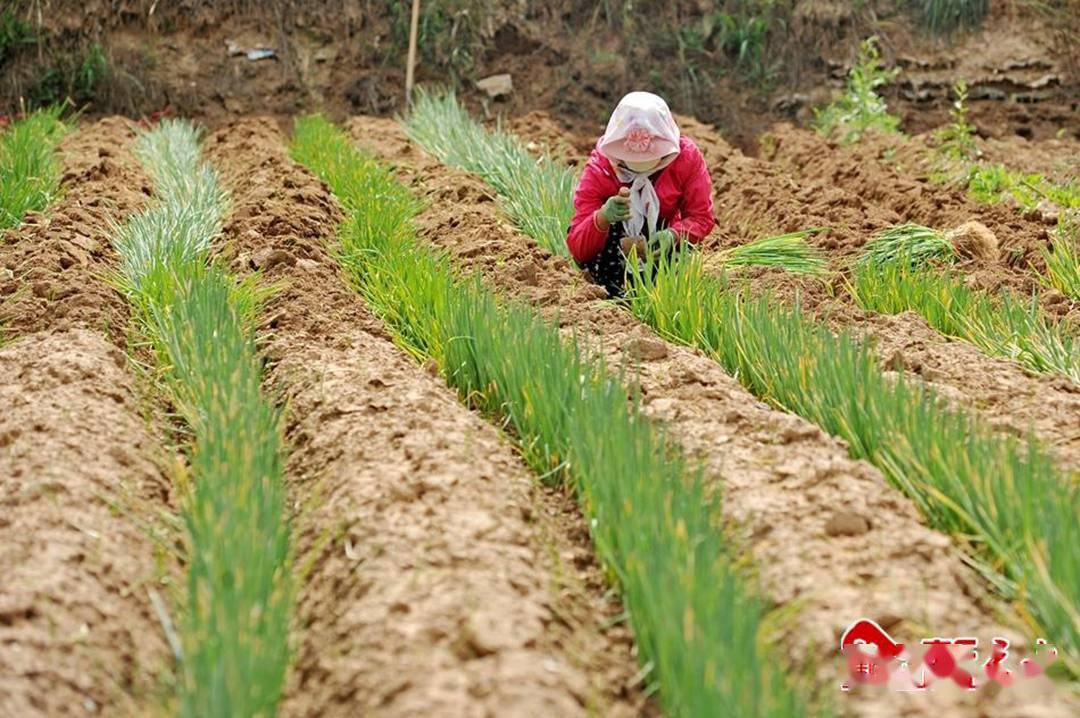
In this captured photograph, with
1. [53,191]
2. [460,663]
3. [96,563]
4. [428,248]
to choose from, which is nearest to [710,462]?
[460,663]

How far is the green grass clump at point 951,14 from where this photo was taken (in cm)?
949

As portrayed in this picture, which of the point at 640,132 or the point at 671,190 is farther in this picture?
Result: the point at 671,190

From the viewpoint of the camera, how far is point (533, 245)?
4809mm

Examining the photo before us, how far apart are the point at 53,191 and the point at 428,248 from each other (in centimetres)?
176

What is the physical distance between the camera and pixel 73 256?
4.34 meters

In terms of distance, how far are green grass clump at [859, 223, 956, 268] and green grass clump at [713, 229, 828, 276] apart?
17 centimetres

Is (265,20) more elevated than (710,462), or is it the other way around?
(710,462)

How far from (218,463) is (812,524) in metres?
1.05

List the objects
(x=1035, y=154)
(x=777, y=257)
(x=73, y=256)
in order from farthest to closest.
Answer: (x=1035, y=154) → (x=777, y=257) → (x=73, y=256)

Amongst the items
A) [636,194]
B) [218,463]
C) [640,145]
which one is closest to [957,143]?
[636,194]

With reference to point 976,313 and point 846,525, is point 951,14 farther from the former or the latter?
point 846,525

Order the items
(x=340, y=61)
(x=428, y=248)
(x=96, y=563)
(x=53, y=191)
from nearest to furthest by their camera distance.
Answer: (x=96, y=563) → (x=428, y=248) → (x=53, y=191) → (x=340, y=61)

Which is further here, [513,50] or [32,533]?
[513,50]

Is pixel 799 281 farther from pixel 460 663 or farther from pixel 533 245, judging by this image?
pixel 460 663
